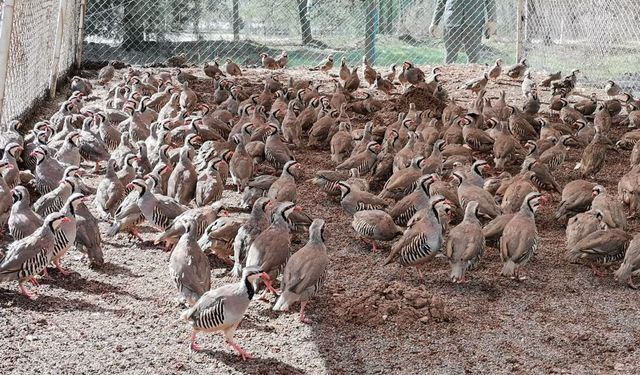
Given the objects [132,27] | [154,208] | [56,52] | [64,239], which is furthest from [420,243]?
[132,27]

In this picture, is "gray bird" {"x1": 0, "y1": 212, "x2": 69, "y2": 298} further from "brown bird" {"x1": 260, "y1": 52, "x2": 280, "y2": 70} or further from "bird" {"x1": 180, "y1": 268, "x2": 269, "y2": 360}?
"brown bird" {"x1": 260, "y1": 52, "x2": 280, "y2": 70}

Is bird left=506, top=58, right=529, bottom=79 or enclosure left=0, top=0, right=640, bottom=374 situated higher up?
enclosure left=0, top=0, right=640, bottom=374

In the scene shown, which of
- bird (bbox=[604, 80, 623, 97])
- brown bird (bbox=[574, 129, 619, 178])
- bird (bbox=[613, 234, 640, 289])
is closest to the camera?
bird (bbox=[613, 234, 640, 289])

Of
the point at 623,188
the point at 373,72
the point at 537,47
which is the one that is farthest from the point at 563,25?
the point at 623,188

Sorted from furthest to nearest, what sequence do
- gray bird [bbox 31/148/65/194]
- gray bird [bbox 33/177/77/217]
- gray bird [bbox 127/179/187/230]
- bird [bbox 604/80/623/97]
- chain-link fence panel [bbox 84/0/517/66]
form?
chain-link fence panel [bbox 84/0/517/66] < bird [bbox 604/80/623/97] < gray bird [bbox 31/148/65/194] < gray bird [bbox 33/177/77/217] < gray bird [bbox 127/179/187/230]

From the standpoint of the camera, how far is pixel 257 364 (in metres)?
5.41

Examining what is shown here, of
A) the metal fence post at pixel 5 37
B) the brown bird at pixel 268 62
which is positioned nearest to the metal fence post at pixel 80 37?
the brown bird at pixel 268 62

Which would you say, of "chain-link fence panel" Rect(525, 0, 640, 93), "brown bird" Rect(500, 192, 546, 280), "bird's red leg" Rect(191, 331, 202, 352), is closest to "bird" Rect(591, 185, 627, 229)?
"brown bird" Rect(500, 192, 546, 280)

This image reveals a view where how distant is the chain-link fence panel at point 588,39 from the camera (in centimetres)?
1574

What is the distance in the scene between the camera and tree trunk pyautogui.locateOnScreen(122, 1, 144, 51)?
62.6 ft

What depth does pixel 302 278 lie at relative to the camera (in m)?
6.08

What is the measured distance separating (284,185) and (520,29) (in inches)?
481

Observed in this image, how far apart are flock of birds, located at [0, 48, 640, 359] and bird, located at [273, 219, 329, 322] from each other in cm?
1

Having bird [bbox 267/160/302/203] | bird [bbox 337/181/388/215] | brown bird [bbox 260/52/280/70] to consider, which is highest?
bird [bbox 267/160/302/203]
